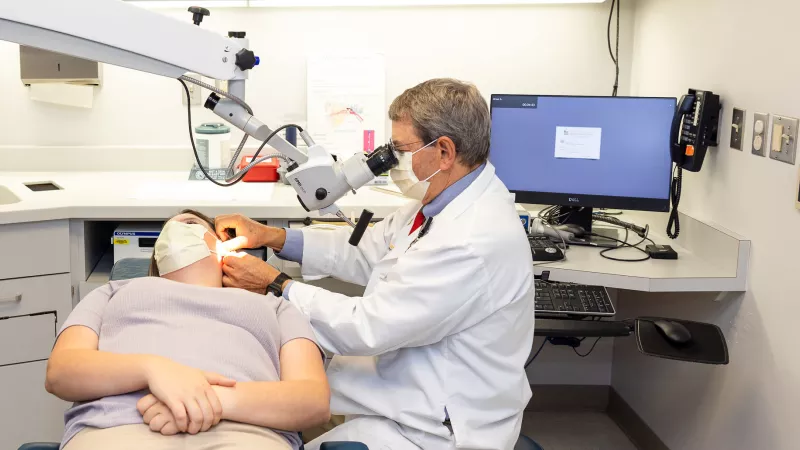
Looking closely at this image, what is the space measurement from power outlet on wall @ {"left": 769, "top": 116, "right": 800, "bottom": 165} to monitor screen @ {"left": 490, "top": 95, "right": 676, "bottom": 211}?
1.51 ft

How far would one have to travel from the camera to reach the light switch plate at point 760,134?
2.18 m

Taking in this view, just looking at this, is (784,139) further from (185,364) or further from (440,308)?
(185,364)

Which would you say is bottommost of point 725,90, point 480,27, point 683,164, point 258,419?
point 258,419

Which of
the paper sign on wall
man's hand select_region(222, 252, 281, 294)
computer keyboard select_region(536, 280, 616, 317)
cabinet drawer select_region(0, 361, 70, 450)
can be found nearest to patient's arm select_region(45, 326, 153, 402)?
man's hand select_region(222, 252, 281, 294)

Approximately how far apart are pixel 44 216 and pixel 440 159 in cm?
125

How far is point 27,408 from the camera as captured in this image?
2605mm

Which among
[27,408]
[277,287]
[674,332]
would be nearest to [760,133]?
[674,332]

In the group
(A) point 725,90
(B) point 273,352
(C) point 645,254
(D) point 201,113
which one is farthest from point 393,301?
(D) point 201,113

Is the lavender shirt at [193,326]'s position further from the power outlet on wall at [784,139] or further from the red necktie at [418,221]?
the power outlet on wall at [784,139]

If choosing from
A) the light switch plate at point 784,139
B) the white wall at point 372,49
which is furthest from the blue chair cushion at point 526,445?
the white wall at point 372,49

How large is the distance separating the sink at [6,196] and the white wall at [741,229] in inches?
79.8

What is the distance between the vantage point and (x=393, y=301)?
5.87ft

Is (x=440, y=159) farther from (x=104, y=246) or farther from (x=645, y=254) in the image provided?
(x=104, y=246)

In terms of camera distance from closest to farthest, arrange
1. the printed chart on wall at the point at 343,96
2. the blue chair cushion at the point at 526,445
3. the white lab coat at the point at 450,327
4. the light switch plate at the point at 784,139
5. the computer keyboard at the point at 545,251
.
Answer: the white lab coat at the point at 450,327 → the blue chair cushion at the point at 526,445 → the light switch plate at the point at 784,139 → the computer keyboard at the point at 545,251 → the printed chart on wall at the point at 343,96
